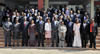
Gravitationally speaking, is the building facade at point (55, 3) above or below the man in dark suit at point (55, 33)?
above

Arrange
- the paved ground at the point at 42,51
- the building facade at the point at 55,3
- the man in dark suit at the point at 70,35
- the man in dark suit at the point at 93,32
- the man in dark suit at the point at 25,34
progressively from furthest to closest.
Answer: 1. the building facade at the point at 55,3
2. the man in dark suit at the point at 25,34
3. the man in dark suit at the point at 70,35
4. the man in dark suit at the point at 93,32
5. the paved ground at the point at 42,51

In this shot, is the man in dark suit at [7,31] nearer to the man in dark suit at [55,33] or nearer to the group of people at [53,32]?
the group of people at [53,32]

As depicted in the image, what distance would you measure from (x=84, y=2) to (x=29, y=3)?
564 centimetres

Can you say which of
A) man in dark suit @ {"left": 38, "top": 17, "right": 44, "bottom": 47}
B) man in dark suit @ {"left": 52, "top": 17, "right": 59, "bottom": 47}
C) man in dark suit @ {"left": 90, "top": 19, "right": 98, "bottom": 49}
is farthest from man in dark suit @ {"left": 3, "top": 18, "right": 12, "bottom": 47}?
man in dark suit @ {"left": 90, "top": 19, "right": 98, "bottom": 49}

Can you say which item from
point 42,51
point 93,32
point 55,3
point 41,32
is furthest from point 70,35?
point 55,3

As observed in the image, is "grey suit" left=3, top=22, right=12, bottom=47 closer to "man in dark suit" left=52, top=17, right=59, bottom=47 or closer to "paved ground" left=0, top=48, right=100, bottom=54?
"paved ground" left=0, top=48, right=100, bottom=54

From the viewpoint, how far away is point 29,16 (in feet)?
39.2

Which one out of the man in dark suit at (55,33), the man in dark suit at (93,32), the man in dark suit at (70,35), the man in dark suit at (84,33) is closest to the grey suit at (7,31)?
the man in dark suit at (55,33)

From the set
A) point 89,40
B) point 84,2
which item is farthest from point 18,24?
point 84,2

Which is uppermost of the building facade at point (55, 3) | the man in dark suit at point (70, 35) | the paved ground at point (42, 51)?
the building facade at point (55, 3)

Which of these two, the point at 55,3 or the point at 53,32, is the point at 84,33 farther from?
the point at 55,3

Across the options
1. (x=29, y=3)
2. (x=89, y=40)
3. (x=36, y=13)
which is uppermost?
(x=29, y=3)

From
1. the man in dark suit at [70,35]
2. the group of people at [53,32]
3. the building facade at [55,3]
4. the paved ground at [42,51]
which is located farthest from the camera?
the building facade at [55,3]

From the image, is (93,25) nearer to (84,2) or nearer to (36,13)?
(36,13)
